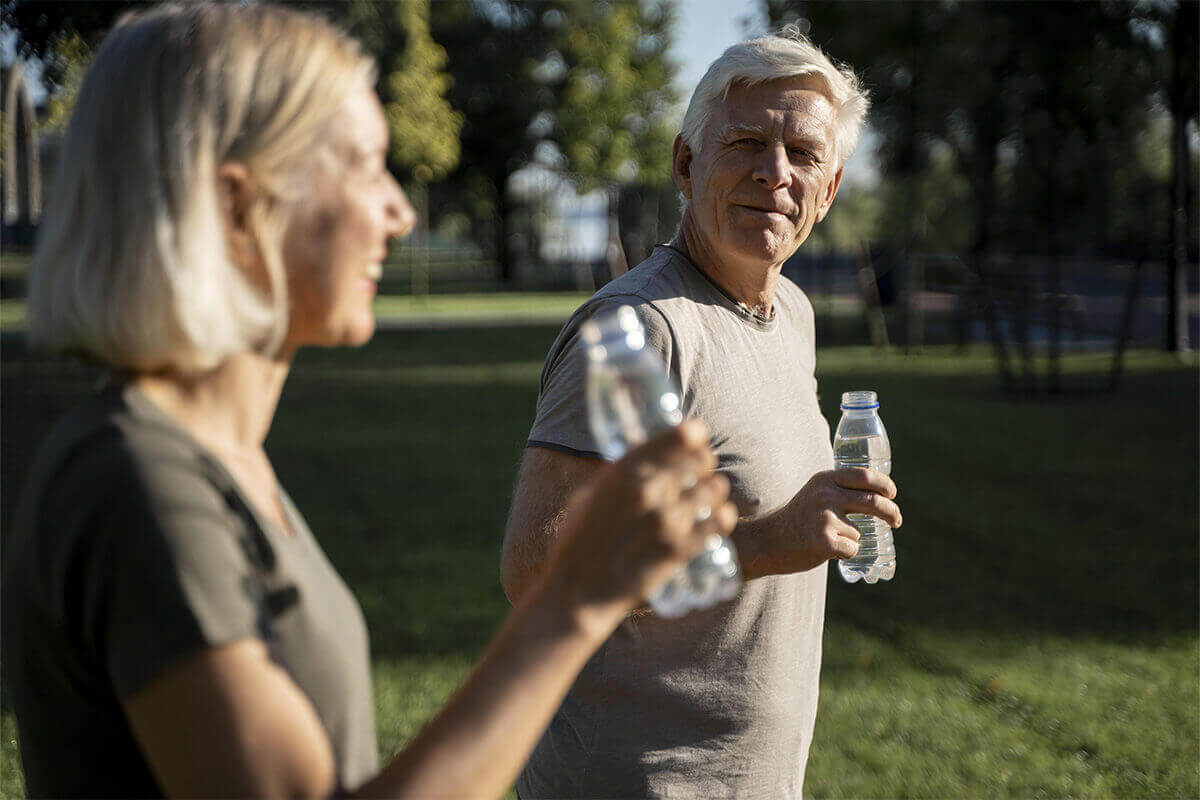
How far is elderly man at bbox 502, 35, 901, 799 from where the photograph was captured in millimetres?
2379

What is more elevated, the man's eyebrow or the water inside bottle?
the man's eyebrow

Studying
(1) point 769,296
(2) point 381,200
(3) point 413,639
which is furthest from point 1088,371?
(2) point 381,200

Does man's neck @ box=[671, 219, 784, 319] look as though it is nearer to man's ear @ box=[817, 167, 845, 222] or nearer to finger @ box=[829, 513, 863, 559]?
man's ear @ box=[817, 167, 845, 222]

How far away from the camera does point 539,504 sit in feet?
7.88

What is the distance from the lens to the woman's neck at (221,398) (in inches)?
55.0

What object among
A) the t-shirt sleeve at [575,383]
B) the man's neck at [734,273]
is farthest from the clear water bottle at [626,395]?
the man's neck at [734,273]

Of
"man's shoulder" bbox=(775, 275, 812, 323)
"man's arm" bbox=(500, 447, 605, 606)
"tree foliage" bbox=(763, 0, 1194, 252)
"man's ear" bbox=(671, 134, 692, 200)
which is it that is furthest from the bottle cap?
"tree foliage" bbox=(763, 0, 1194, 252)

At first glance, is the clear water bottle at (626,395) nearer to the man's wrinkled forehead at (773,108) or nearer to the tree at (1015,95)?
the man's wrinkled forehead at (773,108)

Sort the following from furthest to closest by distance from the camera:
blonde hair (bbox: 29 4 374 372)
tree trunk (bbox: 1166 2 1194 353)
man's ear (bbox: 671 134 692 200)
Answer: tree trunk (bbox: 1166 2 1194 353)
man's ear (bbox: 671 134 692 200)
blonde hair (bbox: 29 4 374 372)

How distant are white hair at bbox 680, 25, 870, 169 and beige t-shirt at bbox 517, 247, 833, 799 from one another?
1.53 ft

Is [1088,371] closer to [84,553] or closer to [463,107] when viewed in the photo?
[84,553]

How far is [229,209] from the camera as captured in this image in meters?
1.39

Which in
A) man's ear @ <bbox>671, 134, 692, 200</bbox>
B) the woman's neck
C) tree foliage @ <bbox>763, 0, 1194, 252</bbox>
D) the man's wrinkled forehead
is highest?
tree foliage @ <bbox>763, 0, 1194, 252</bbox>

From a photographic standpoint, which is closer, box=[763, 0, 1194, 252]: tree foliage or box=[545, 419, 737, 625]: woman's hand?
box=[545, 419, 737, 625]: woman's hand
